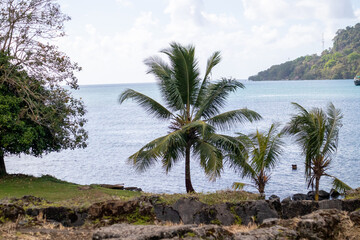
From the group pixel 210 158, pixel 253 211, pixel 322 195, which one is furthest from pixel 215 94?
pixel 253 211

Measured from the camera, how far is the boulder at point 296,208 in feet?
33.8

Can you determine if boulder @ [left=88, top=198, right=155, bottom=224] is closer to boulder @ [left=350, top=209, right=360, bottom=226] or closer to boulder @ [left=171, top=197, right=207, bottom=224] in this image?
boulder @ [left=171, top=197, right=207, bottom=224]

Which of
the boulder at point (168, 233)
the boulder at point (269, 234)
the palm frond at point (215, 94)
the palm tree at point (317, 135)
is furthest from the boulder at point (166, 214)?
the palm frond at point (215, 94)

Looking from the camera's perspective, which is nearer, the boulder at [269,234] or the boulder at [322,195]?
the boulder at [269,234]

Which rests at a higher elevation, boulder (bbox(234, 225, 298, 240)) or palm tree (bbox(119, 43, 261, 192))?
palm tree (bbox(119, 43, 261, 192))

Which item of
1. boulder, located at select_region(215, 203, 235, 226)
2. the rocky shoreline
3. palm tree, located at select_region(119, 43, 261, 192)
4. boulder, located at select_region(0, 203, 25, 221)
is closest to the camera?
the rocky shoreline

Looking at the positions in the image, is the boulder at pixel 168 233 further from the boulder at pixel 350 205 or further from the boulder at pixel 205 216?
the boulder at pixel 350 205

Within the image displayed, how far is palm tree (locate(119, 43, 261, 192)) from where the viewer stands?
20.4 m

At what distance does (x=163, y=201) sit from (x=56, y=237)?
3652 mm

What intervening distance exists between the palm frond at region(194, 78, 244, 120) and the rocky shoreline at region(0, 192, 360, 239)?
36.7ft

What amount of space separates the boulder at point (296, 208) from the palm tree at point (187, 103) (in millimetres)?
9603

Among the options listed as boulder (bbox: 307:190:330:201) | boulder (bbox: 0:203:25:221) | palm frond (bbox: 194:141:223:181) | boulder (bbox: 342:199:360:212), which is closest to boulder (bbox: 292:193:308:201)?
boulder (bbox: 307:190:330:201)

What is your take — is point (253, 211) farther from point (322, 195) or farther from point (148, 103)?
point (322, 195)

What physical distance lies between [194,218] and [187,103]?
12067 mm
